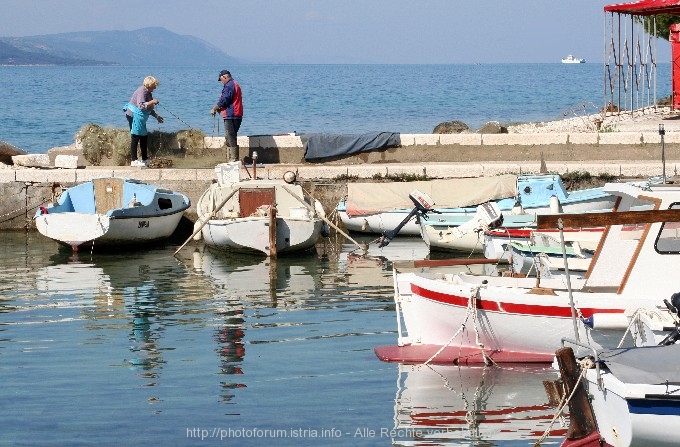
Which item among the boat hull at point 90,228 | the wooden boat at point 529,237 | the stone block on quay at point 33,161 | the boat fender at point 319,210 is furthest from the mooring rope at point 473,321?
the stone block on quay at point 33,161

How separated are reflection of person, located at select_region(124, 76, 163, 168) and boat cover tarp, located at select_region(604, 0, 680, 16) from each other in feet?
36.5

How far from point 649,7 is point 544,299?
57.6 feet

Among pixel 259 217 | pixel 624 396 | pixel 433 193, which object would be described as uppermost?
pixel 433 193

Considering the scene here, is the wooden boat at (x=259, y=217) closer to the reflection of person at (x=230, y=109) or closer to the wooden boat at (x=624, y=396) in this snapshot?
the reflection of person at (x=230, y=109)

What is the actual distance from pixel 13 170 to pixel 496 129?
10932mm

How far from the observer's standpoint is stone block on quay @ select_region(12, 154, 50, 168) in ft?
79.8

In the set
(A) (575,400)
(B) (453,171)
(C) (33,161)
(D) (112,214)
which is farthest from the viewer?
(C) (33,161)

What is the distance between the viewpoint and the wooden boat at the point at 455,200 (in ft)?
65.8

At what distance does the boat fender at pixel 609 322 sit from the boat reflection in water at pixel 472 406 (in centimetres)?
73

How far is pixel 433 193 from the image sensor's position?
21625 mm

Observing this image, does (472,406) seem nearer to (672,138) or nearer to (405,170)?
(405,170)

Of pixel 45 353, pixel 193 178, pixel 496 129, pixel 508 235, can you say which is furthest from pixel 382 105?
pixel 45 353

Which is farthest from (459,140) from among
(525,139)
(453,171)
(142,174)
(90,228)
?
(90,228)

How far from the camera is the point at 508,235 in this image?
1798cm
